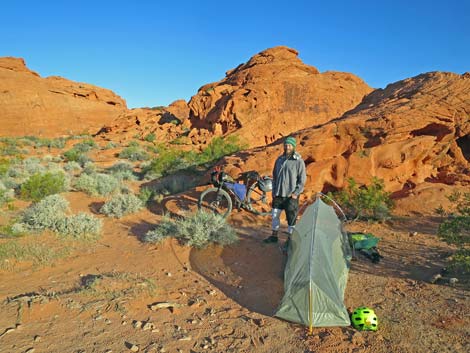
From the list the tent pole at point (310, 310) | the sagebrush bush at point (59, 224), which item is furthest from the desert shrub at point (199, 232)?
the tent pole at point (310, 310)

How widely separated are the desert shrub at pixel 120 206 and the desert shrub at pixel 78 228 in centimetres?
113

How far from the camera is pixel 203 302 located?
12.5 feet

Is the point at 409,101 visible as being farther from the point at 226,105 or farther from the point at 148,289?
the point at 226,105

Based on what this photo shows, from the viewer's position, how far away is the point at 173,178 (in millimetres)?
10789

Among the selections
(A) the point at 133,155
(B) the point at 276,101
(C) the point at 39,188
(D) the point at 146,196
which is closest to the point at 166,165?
(D) the point at 146,196

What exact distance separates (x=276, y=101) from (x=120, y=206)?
→ 1717 centimetres

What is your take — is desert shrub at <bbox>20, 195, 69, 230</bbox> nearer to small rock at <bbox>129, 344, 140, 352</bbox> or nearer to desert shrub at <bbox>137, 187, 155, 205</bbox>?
desert shrub at <bbox>137, 187, 155, 205</bbox>

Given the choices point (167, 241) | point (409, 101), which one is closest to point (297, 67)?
point (409, 101)

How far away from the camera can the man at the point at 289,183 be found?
18.0 feet

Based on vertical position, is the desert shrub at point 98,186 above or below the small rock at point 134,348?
above

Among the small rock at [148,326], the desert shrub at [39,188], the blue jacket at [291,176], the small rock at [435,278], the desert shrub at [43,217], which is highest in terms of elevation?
the blue jacket at [291,176]

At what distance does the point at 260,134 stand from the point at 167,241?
→ 54.4 ft

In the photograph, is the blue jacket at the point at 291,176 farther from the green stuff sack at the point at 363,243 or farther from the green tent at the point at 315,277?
the green tent at the point at 315,277

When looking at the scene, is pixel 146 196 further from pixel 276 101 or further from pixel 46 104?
pixel 46 104
